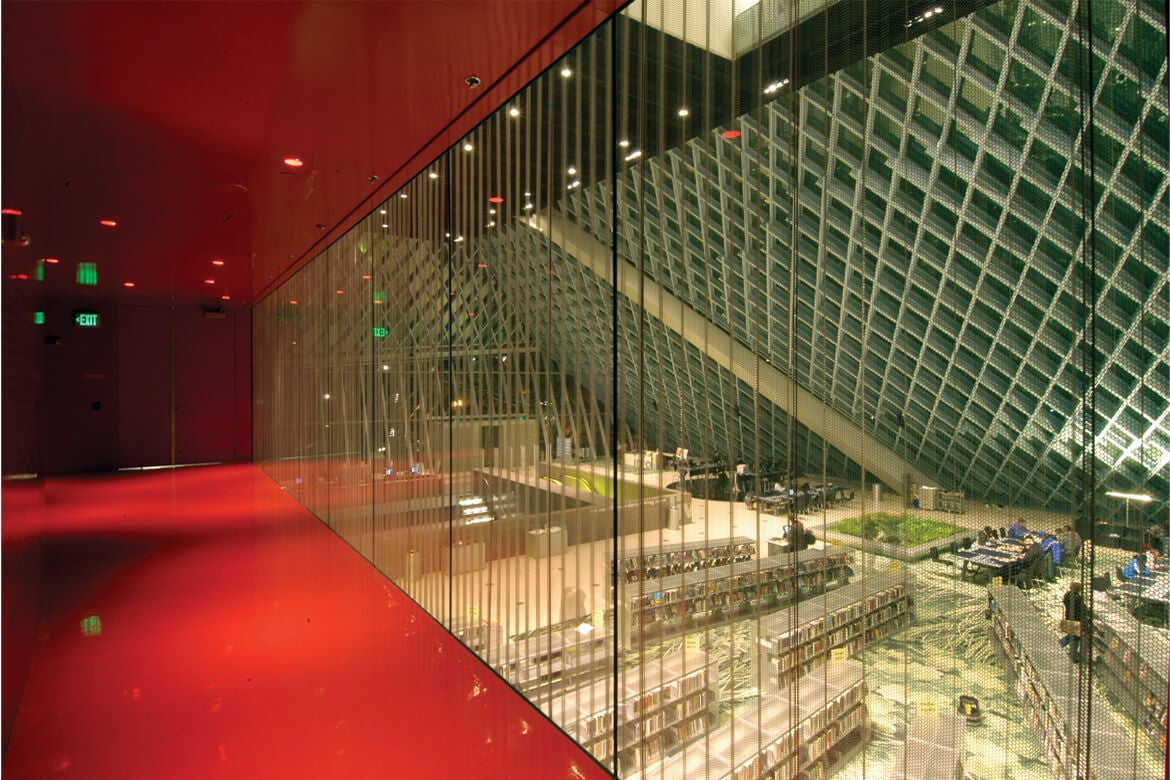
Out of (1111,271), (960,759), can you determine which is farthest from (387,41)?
(960,759)

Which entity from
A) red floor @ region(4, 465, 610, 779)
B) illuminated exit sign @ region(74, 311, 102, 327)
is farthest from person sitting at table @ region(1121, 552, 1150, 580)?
illuminated exit sign @ region(74, 311, 102, 327)

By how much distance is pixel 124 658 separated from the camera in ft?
13.3

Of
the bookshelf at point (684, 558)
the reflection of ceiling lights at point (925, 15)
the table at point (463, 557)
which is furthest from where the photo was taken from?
the table at point (463, 557)

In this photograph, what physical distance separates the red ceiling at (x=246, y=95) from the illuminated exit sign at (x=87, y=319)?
8.38 meters

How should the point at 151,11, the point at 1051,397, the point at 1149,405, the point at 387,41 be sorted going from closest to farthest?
the point at 1149,405 < the point at 1051,397 < the point at 151,11 < the point at 387,41

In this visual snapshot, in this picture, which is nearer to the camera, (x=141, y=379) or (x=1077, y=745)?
(x=1077, y=745)

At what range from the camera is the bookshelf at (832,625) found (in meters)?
1.66

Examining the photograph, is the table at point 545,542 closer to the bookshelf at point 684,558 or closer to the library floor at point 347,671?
the library floor at point 347,671

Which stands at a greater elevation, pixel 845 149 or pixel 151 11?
pixel 151 11

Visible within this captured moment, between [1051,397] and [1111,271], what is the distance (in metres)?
0.28

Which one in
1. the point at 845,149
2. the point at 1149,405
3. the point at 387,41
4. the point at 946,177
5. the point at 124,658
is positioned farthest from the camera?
the point at 124,658

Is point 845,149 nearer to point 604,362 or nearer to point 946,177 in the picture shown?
point 946,177

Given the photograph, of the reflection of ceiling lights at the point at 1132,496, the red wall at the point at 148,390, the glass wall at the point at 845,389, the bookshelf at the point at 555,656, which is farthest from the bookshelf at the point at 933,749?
the red wall at the point at 148,390

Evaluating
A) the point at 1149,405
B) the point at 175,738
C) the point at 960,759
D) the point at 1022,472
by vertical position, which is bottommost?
the point at 175,738
